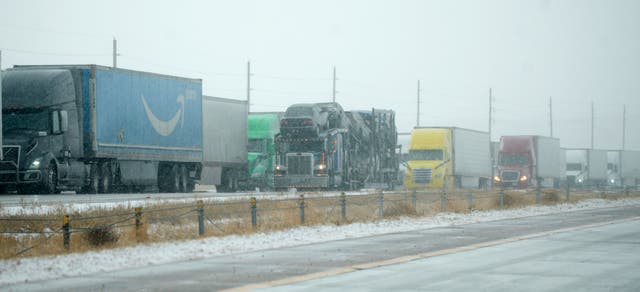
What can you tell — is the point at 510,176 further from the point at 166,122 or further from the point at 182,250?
the point at 182,250

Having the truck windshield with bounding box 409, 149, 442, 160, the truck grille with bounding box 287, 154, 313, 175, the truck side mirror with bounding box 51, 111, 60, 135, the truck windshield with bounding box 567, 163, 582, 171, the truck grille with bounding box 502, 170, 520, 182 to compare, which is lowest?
the truck grille with bounding box 502, 170, 520, 182

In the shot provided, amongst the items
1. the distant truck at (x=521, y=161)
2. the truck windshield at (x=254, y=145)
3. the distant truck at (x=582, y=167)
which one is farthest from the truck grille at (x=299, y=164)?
the distant truck at (x=582, y=167)

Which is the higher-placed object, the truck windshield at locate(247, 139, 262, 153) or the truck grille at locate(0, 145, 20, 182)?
the truck windshield at locate(247, 139, 262, 153)

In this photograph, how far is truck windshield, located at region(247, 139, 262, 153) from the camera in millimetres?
45066

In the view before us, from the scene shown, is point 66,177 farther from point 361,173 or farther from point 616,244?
point 616,244

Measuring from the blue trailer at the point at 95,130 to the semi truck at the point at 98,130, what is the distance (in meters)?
0.03

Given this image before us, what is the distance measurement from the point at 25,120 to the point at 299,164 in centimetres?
1290

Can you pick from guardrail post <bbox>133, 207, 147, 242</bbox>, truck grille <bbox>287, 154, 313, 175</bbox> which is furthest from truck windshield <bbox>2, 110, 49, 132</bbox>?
guardrail post <bbox>133, 207, 147, 242</bbox>

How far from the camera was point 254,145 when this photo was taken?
45.3 m

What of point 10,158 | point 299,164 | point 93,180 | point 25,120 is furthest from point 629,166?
point 10,158

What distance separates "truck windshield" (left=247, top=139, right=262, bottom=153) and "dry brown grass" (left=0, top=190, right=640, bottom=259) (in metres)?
11.7

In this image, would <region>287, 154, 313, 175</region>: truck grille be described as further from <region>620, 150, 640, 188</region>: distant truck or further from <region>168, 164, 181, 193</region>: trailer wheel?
Result: <region>620, 150, 640, 188</region>: distant truck

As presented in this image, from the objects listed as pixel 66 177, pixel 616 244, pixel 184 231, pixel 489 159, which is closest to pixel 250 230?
pixel 184 231

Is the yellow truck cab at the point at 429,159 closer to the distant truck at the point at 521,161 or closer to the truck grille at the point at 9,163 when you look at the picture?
the distant truck at the point at 521,161
